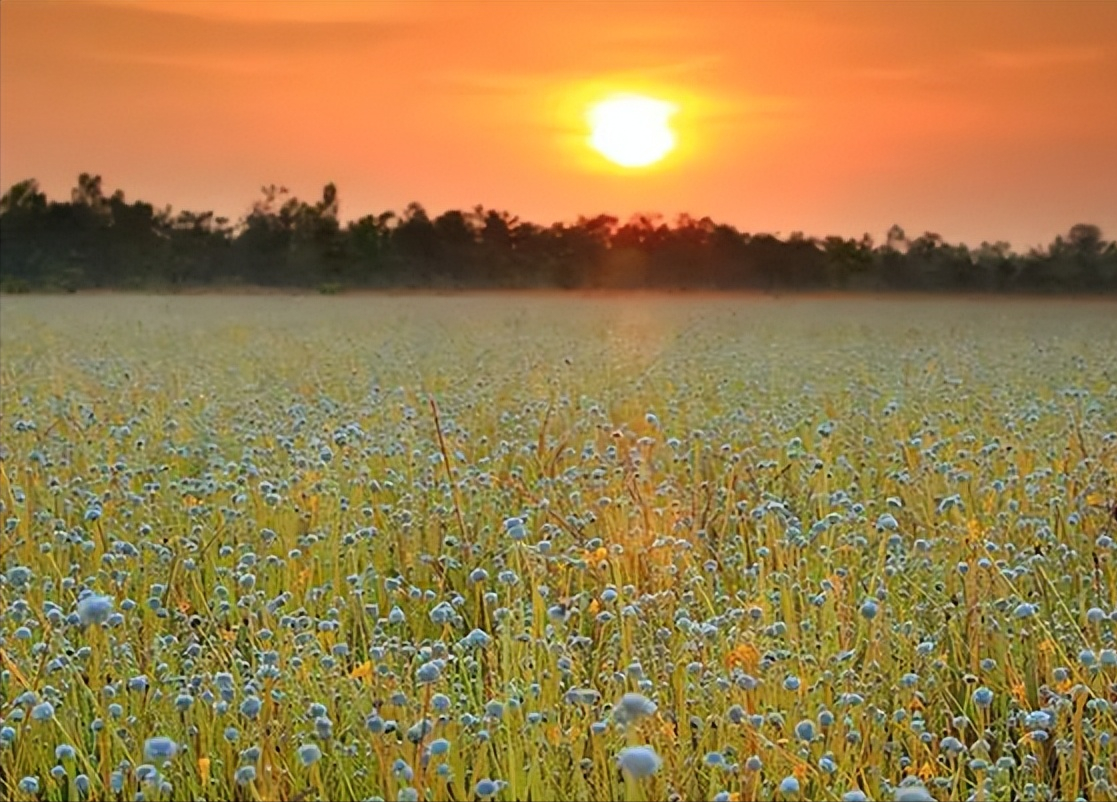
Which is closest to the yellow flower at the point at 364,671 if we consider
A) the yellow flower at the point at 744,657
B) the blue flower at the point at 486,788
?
the blue flower at the point at 486,788

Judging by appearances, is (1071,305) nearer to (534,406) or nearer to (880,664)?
(534,406)

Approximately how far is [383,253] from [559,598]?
36.8 m

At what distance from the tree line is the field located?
28253mm

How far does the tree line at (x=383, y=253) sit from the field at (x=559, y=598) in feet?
92.7

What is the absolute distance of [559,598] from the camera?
3.40m

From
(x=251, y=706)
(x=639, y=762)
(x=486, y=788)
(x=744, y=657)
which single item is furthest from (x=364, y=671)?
(x=639, y=762)

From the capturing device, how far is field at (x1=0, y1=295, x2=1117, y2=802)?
2406 millimetres

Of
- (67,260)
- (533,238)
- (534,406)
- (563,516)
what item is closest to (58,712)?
(563,516)

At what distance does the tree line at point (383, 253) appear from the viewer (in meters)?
35.7

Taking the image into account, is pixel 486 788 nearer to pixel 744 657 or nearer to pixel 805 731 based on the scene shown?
pixel 805 731

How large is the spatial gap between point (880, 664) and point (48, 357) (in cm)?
995

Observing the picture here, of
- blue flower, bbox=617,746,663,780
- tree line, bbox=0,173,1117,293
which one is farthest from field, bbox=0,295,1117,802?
tree line, bbox=0,173,1117,293

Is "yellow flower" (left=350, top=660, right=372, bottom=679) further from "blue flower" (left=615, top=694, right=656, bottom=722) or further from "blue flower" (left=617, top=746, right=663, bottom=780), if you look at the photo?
"blue flower" (left=617, top=746, right=663, bottom=780)

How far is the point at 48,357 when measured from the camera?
36.9ft
